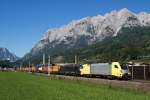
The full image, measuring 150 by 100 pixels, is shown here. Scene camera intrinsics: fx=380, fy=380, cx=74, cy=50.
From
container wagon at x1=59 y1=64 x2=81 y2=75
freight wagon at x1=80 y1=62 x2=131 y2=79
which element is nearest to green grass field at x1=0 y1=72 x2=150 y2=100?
freight wagon at x1=80 y1=62 x2=131 y2=79

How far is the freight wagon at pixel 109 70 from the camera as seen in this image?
75312 mm

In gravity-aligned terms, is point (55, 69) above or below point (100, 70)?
above

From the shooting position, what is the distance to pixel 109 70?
272ft

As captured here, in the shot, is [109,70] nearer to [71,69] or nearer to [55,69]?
[71,69]

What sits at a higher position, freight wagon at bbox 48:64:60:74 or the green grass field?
freight wagon at bbox 48:64:60:74

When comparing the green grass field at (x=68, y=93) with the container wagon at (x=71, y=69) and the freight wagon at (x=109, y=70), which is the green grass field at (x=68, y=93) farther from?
the container wagon at (x=71, y=69)

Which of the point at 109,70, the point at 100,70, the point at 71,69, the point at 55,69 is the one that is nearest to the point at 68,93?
the point at 109,70

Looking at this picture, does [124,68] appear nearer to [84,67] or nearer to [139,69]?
[139,69]

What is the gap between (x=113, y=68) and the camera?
79.8 m

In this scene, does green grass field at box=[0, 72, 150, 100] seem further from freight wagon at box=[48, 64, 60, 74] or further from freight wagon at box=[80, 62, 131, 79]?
freight wagon at box=[48, 64, 60, 74]

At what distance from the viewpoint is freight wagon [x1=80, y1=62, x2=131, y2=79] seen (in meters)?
75.3

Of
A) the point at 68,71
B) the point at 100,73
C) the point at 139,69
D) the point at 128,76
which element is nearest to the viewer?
the point at 128,76

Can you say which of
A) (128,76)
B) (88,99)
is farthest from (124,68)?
(88,99)

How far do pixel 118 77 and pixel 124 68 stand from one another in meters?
2.24
